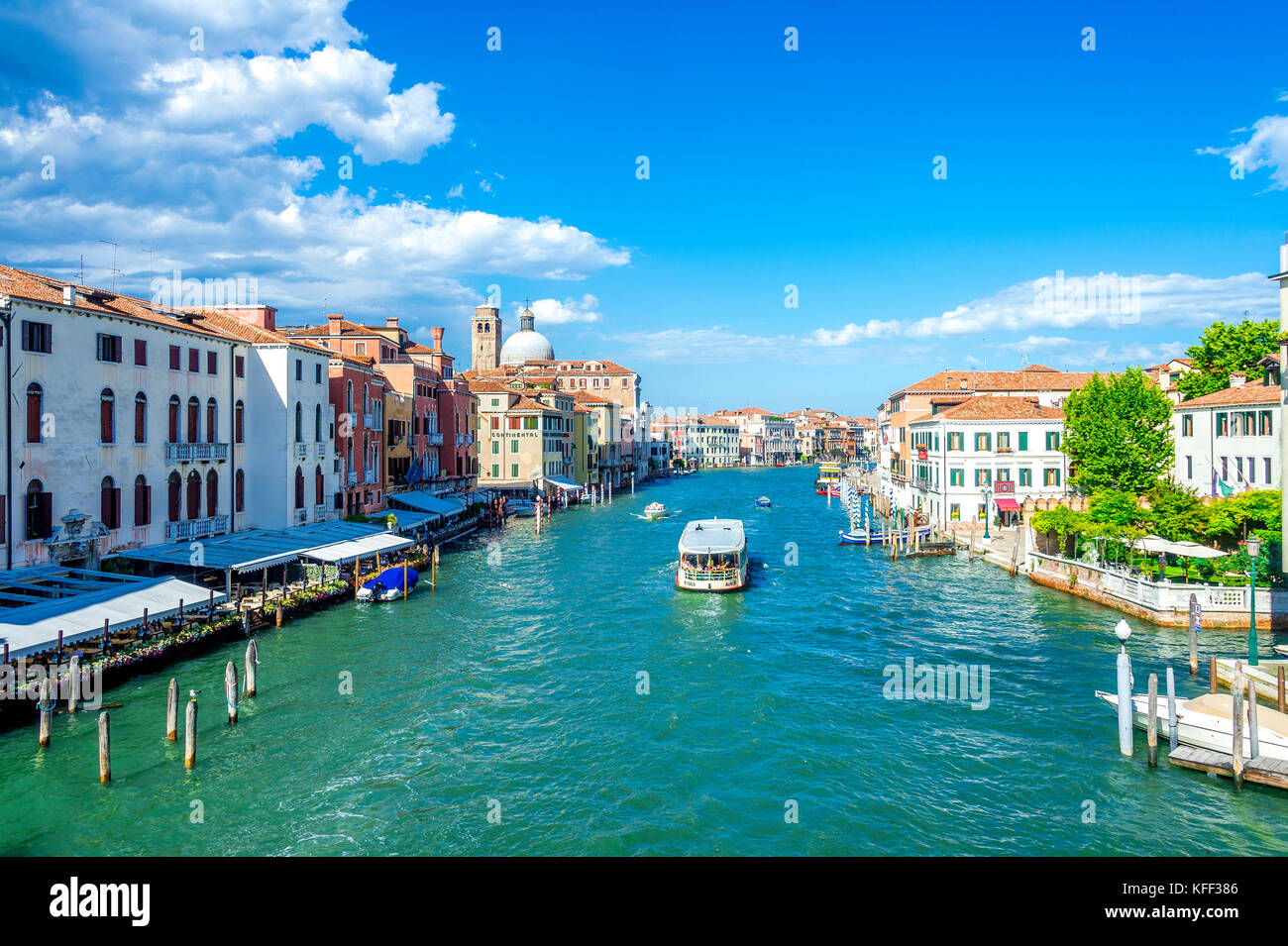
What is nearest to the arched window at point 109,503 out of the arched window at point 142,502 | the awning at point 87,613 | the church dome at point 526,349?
the arched window at point 142,502

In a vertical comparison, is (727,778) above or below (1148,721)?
below

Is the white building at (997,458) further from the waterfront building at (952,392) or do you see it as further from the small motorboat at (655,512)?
the small motorboat at (655,512)

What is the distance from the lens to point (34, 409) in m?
22.0

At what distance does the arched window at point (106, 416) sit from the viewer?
2436cm

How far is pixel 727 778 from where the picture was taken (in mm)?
15266

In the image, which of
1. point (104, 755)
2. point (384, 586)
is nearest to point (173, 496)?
point (384, 586)

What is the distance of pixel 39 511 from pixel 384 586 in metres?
11.3

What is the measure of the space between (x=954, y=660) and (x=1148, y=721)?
7244mm

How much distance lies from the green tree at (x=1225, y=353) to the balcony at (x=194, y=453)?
144 ft

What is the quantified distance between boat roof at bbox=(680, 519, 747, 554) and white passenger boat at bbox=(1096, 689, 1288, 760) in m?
18.8
